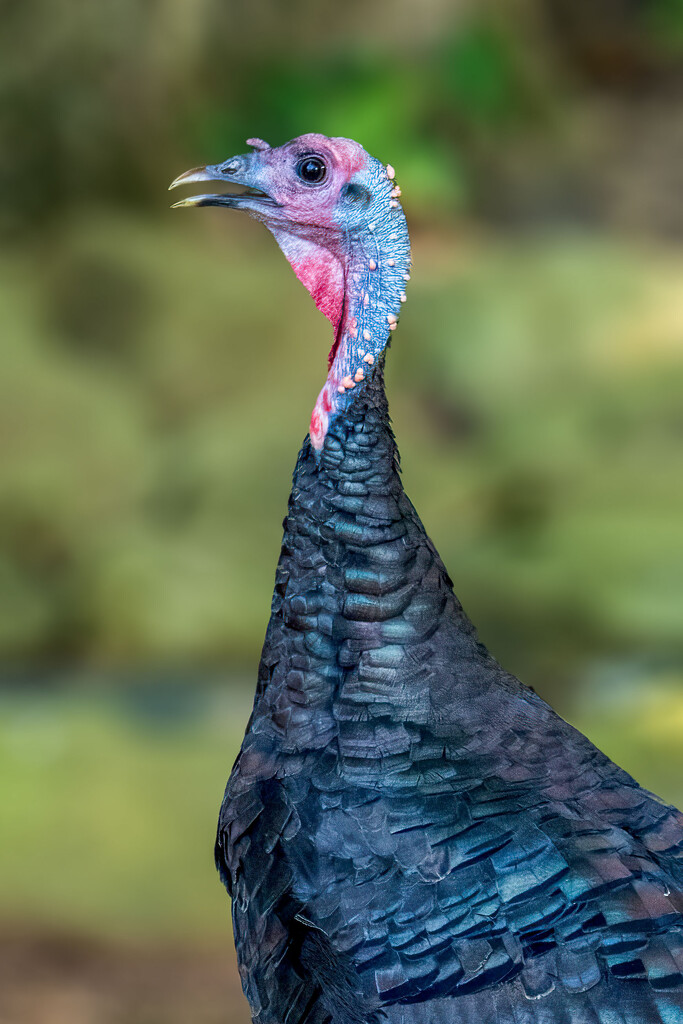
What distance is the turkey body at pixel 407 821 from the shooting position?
5.04ft

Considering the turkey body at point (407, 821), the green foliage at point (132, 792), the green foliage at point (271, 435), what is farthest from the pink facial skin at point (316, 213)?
the green foliage at point (271, 435)

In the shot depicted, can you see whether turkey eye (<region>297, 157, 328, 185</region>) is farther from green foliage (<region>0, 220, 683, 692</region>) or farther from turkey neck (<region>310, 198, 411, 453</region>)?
green foliage (<region>0, 220, 683, 692</region>)

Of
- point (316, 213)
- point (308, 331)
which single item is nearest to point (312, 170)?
point (316, 213)

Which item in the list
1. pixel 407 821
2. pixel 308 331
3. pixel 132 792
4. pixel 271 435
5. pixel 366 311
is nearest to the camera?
pixel 407 821

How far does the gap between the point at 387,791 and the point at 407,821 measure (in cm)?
5

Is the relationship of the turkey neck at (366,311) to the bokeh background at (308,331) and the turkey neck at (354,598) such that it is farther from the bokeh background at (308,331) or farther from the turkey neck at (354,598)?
the bokeh background at (308,331)

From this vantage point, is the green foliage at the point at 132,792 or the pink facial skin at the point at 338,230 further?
the green foliage at the point at 132,792

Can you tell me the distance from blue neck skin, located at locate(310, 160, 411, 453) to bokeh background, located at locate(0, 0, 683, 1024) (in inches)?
91.3

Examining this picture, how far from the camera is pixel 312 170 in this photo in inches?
68.6

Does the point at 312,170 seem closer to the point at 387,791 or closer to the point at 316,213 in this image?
the point at 316,213

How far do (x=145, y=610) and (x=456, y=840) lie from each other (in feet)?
9.21

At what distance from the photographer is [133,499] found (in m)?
4.47

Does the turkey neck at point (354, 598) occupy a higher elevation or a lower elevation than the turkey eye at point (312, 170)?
lower

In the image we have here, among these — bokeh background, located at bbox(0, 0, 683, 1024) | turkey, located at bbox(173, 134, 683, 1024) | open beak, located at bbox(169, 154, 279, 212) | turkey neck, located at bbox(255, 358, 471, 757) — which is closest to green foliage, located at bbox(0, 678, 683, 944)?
bokeh background, located at bbox(0, 0, 683, 1024)
